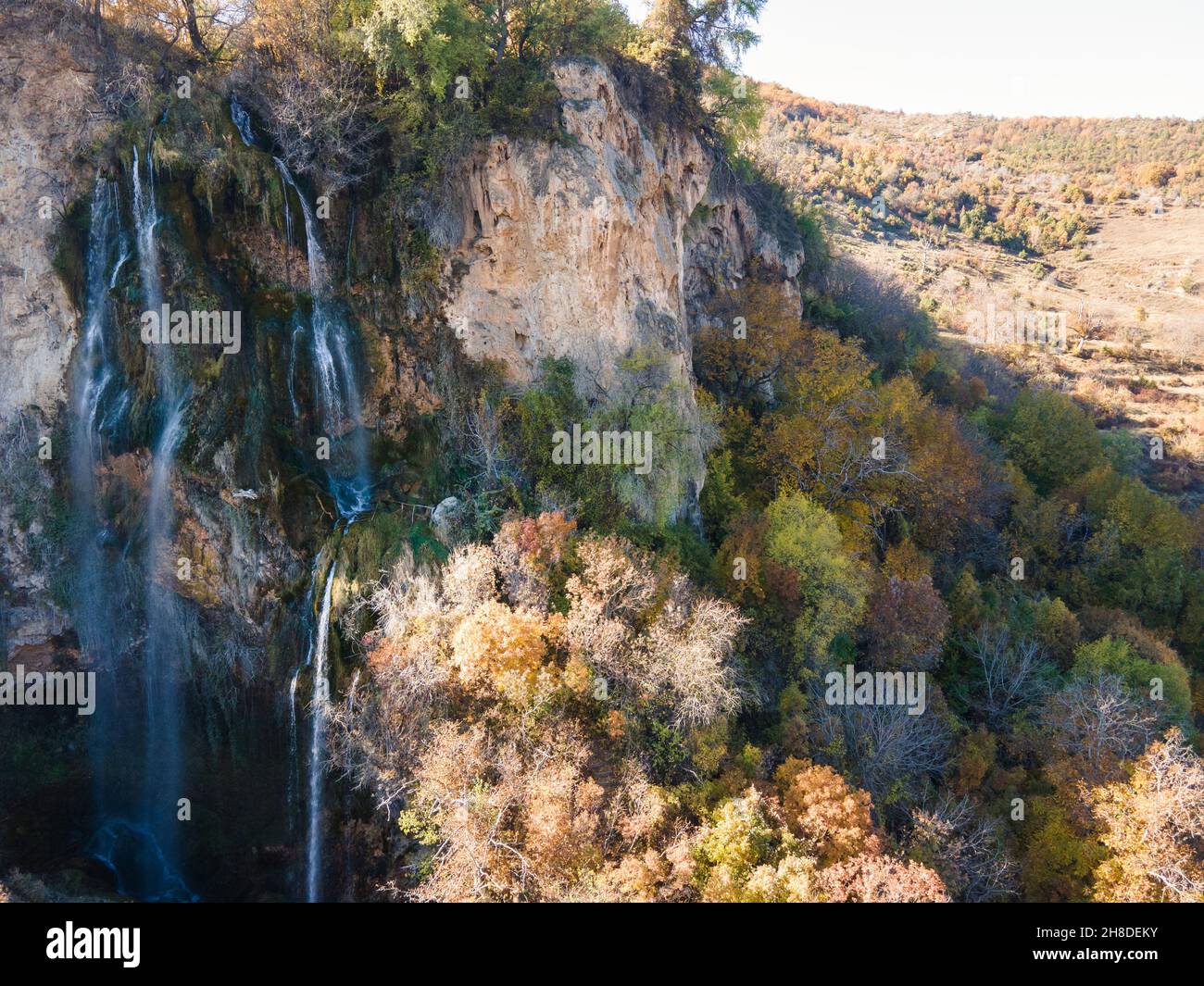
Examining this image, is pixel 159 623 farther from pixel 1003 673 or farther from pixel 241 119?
pixel 1003 673

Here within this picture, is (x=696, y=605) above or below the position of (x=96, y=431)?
below

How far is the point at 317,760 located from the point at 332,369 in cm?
1027

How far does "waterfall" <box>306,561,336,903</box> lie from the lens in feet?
54.2

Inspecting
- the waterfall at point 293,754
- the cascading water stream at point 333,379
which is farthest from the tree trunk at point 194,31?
the waterfall at point 293,754

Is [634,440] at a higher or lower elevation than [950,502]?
higher

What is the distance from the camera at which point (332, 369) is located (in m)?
19.7

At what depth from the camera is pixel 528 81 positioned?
19.9 meters

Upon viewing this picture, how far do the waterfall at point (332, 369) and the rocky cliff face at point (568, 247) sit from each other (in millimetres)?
3239

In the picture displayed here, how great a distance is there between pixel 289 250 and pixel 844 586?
18.5 m

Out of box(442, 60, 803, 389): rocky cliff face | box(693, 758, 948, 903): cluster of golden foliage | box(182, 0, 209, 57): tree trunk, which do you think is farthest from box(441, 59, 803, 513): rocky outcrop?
box(693, 758, 948, 903): cluster of golden foliage

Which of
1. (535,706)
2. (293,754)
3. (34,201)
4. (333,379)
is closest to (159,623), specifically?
(293,754)

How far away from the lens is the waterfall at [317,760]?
16.5 metres
